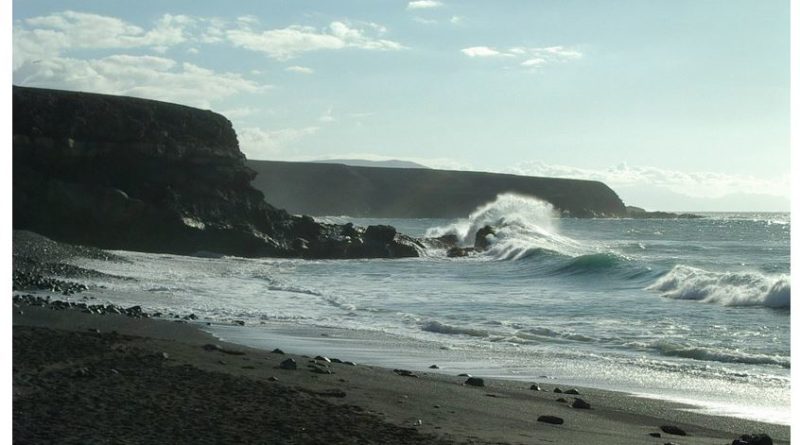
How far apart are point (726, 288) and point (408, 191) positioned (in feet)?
368

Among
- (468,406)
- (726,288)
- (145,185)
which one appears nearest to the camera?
(468,406)

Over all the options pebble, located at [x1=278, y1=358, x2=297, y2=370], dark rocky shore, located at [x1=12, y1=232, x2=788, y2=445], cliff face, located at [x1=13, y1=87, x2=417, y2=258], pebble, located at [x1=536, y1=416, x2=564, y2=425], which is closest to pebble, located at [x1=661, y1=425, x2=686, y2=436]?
dark rocky shore, located at [x1=12, y1=232, x2=788, y2=445]

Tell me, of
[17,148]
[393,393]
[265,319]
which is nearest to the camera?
[393,393]

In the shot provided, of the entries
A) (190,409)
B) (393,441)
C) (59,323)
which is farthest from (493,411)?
(59,323)

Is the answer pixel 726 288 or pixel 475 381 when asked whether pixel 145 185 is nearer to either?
pixel 726 288

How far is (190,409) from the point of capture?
18.6 feet

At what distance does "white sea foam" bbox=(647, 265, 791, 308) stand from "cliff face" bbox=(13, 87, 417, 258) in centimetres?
1789

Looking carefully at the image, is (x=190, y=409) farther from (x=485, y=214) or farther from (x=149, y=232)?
(x=485, y=214)

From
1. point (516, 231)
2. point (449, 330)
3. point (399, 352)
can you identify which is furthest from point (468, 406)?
point (516, 231)

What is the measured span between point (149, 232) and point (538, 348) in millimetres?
24411

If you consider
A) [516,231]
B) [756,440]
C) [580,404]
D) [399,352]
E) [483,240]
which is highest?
[516,231]

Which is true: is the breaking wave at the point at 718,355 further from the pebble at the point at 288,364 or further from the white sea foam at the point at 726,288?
the white sea foam at the point at 726,288

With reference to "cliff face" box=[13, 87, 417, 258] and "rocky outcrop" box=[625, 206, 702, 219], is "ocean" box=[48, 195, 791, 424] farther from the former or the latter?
"rocky outcrop" box=[625, 206, 702, 219]

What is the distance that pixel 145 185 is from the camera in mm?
33906
